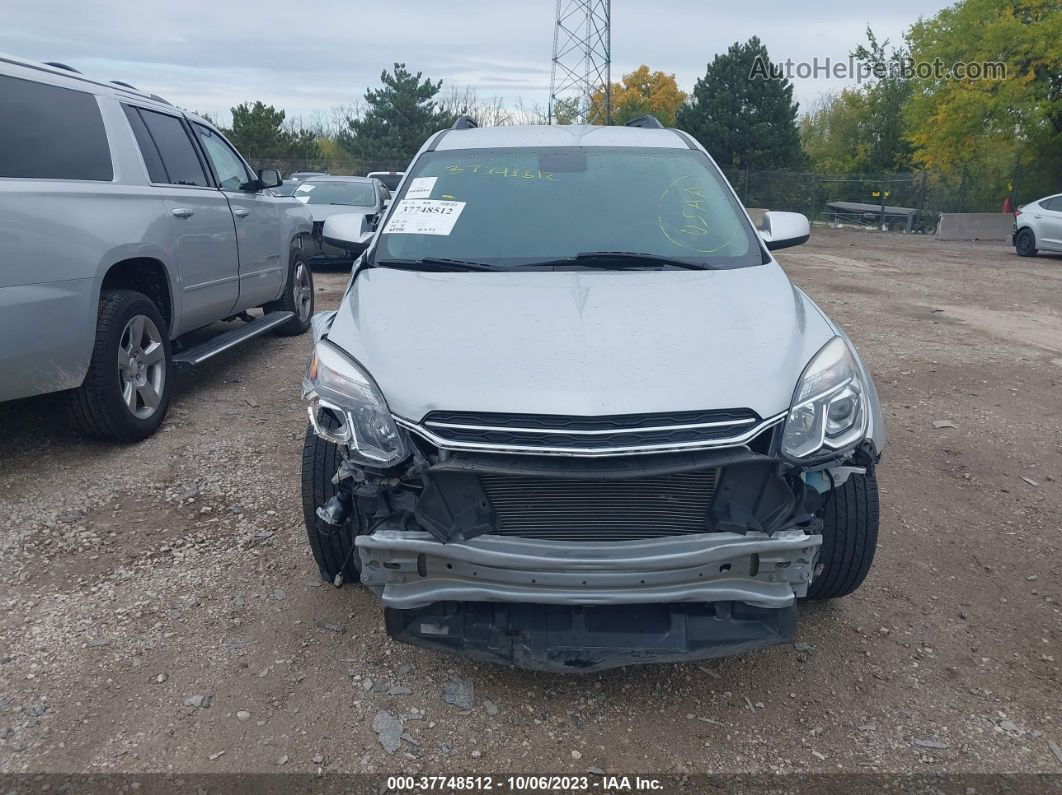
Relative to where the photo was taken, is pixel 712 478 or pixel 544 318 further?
pixel 544 318

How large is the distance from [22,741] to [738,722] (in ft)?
7.16

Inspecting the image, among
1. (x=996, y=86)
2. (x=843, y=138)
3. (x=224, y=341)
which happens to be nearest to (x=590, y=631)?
(x=224, y=341)

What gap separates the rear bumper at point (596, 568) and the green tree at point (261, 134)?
126ft

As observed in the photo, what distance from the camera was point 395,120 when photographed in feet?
137

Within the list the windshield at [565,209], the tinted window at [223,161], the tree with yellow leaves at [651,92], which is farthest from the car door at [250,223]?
the tree with yellow leaves at [651,92]

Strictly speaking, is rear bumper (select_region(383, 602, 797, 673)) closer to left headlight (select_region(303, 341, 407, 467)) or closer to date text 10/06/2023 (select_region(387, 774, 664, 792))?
date text 10/06/2023 (select_region(387, 774, 664, 792))

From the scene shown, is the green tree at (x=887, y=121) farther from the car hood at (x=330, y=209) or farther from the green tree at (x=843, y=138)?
the car hood at (x=330, y=209)

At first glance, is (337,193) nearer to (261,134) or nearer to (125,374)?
(125,374)

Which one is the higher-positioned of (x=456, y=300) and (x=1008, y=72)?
(x=1008, y=72)

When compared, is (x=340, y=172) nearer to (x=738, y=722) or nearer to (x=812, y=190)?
(x=812, y=190)

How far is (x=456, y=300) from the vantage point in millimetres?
2848

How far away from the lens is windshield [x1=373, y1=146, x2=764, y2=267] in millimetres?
3281

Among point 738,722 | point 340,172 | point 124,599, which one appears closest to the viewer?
point 738,722

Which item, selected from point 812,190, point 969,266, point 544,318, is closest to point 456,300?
point 544,318
